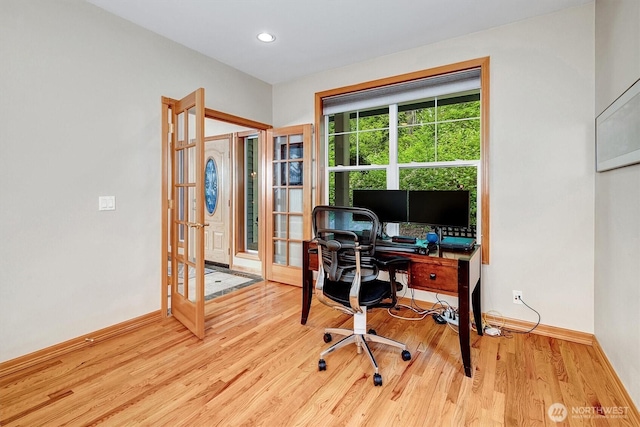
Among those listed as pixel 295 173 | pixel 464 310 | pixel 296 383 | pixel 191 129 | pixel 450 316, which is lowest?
pixel 296 383

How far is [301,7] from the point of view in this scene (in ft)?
8.05

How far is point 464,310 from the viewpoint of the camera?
2115 mm

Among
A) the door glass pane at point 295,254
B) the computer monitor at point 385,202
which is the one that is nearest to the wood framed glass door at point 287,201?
the door glass pane at point 295,254

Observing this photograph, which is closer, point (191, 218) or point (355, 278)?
point (355, 278)

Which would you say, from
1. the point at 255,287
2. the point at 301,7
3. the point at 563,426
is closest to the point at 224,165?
the point at 255,287

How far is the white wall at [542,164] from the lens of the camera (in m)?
2.44

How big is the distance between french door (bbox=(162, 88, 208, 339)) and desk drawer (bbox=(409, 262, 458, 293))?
1.70 metres

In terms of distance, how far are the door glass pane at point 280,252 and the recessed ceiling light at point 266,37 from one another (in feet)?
7.59

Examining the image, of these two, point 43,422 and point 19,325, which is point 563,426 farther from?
point 19,325

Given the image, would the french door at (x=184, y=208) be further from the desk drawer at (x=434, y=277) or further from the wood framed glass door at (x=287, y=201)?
the desk drawer at (x=434, y=277)

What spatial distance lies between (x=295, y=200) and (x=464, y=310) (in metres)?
2.44

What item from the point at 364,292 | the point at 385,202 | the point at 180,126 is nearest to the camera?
the point at 364,292

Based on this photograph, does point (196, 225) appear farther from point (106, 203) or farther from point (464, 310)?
point (464, 310)

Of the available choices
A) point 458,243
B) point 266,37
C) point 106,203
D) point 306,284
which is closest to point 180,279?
point 106,203
